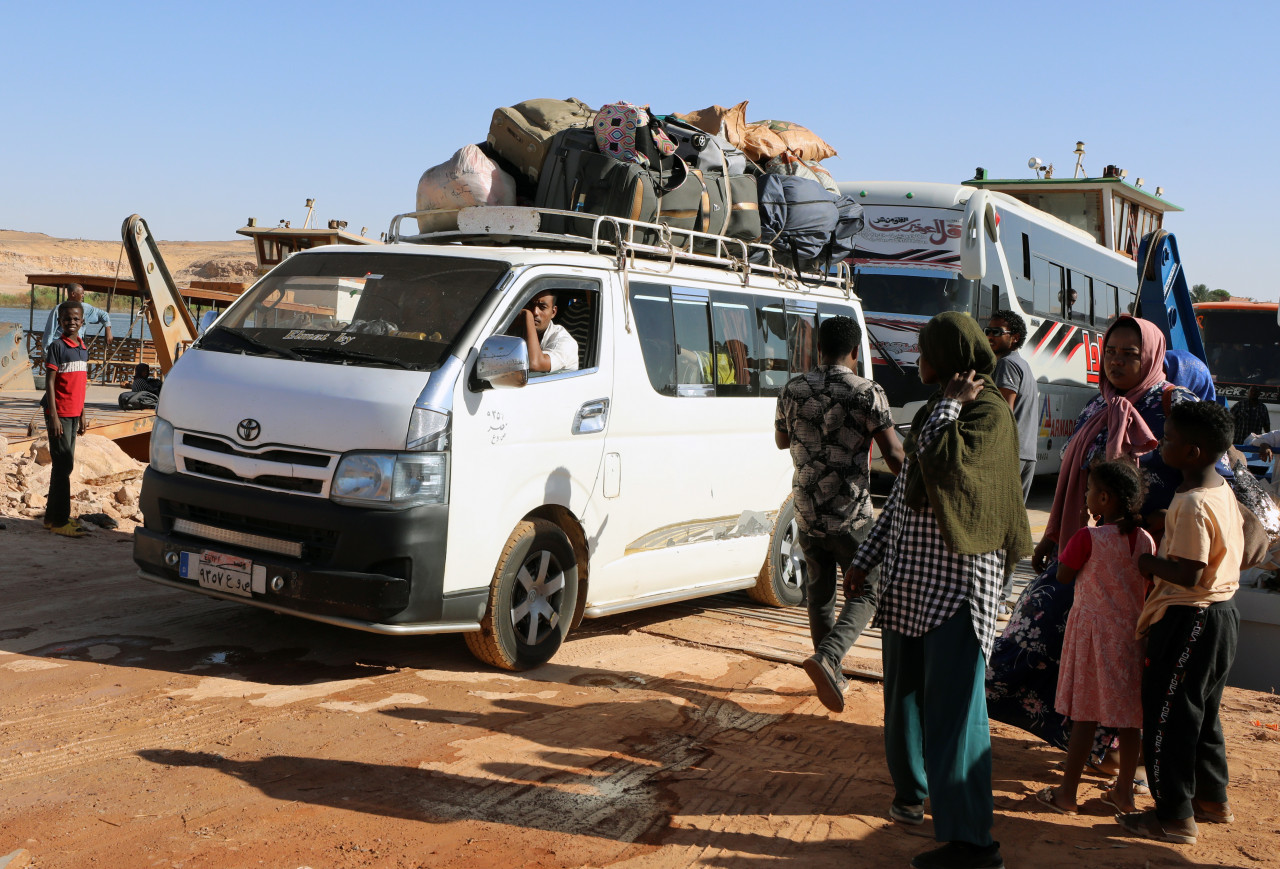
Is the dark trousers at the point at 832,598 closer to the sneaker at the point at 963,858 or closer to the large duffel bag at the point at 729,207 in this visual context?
the sneaker at the point at 963,858

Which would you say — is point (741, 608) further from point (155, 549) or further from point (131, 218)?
point (131, 218)

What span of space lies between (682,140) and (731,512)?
238 centimetres

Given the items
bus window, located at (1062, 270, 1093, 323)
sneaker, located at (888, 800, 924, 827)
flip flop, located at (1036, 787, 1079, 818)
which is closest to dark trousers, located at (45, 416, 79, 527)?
sneaker, located at (888, 800, 924, 827)

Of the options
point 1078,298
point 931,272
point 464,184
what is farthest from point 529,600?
point 1078,298

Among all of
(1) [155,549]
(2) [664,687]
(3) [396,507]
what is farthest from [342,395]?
(2) [664,687]

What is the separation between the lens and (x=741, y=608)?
8.08 meters

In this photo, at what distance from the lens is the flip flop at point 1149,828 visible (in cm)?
409

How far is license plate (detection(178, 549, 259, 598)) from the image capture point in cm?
534

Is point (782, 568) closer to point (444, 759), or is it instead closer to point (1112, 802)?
point (1112, 802)

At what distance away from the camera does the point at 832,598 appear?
19.2 feet

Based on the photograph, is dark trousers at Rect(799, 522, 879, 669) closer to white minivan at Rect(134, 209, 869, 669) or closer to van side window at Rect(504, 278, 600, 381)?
white minivan at Rect(134, 209, 869, 669)

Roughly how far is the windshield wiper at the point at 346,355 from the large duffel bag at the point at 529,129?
2.04 m

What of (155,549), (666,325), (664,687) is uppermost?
(666,325)

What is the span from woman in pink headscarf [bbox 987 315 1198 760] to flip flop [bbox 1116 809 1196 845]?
48 cm
